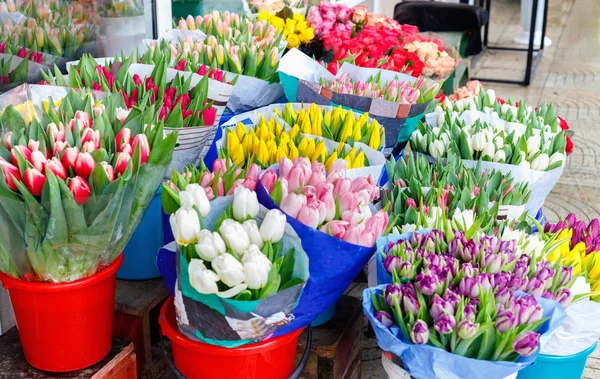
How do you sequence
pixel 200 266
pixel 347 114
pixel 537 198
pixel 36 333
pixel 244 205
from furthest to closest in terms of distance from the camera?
pixel 537 198 → pixel 347 114 → pixel 36 333 → pixel 244 205 → pixel 200 266

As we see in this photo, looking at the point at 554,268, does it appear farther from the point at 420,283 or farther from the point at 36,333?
the point at 36,333

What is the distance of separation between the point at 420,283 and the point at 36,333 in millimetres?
772

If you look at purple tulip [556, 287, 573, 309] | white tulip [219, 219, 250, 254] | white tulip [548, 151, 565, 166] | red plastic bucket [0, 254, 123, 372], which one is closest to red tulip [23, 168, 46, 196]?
red plastic bucket [0, 254, 123, 372]

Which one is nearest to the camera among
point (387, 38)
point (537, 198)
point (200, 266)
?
point (200, 266)

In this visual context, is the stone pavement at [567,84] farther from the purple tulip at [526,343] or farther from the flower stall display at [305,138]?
the purple tulip at [526,343]

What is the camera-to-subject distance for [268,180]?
1388mm

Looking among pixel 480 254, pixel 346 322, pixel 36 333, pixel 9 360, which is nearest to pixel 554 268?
pixel 480 254

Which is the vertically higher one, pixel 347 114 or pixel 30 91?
pixel 30 91

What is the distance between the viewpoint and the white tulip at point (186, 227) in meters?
1.18

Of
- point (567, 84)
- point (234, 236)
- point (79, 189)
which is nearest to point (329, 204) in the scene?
point (234, 236)

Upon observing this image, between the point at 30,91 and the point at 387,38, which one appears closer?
the point at 30,91

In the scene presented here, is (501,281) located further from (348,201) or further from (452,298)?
(348,201)

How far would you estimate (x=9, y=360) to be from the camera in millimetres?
1466

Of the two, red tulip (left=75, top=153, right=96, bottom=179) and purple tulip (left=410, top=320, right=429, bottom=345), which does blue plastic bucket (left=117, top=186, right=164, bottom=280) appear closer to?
red tulip (left=75, top=153, right=96, bottom=179)
